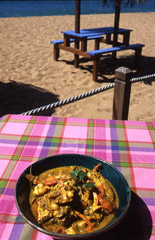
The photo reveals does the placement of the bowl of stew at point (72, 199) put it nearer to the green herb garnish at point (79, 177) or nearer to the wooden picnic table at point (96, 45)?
the green herb garnish at point (79, 177)

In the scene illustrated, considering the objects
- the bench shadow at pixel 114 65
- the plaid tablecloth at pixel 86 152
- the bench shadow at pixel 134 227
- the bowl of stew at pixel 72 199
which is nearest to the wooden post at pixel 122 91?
the plaid tablecloth at pixel 86 152

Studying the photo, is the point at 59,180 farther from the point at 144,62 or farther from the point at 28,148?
the point at 144,62

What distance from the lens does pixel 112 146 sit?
1.61 m

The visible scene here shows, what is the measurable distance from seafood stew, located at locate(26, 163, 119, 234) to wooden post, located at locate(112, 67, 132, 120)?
54.5 inches

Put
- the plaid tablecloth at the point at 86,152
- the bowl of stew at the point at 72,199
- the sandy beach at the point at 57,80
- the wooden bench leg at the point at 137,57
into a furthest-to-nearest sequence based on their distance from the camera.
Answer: the wooden bench leg at the point at 137,57 < the sandy beach at the point at 57,80 < the plaid tablecloth at the point at 86,152 < the bowl of stew at the point at 72,199

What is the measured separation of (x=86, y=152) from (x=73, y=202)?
A: 573mm

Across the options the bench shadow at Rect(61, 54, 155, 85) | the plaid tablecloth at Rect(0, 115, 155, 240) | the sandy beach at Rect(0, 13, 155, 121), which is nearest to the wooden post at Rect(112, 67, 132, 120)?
the plaid tablecloth at Rect(0, 115, 155, 240)

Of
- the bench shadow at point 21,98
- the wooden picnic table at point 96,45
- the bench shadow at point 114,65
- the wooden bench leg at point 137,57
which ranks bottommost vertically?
the bench shadow at point 21,98

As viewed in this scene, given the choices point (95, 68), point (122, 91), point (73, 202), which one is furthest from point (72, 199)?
point (95, 68)

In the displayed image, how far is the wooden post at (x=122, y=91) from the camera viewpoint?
234 cm

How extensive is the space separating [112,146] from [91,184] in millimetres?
586

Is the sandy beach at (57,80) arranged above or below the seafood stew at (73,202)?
below

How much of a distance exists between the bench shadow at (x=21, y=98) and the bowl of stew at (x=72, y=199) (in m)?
3.48

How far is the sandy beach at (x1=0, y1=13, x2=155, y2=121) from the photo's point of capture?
4730 millimetres
